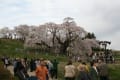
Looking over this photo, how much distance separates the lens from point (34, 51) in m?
115

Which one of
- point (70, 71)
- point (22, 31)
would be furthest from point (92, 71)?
point (22, 31)

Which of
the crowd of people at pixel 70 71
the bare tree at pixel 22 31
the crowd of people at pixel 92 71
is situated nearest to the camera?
the crowd of people at pixel 70 71

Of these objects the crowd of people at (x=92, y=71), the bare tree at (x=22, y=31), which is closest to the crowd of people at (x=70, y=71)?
the crowd of people at (x=92, y=71)

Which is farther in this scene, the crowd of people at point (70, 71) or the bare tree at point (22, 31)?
the bare tree at point (22, 31)

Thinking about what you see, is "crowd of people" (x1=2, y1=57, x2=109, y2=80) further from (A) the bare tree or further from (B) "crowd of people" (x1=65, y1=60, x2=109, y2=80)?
(A) the bare tree

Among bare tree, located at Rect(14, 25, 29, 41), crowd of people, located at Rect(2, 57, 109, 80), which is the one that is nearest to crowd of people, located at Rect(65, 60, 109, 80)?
crowd of people, located at Rect(2, 57, 109, 80)

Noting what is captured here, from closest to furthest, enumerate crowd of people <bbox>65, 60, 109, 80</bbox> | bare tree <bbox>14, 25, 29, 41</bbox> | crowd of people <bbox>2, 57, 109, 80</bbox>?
crowd of people <bbox>2, 57, 109, 80</bbox>, crowd of people <bbox>65, 60, 109, 80</bbox>, bare tree <bbox>14, 25, 29, 41</bbox>

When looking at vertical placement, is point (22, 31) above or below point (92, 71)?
above

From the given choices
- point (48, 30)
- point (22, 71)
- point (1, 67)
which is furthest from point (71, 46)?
point (1, 67)

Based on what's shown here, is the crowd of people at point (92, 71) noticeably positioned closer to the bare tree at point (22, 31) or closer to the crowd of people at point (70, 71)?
the crowd of people at point (70, 71)

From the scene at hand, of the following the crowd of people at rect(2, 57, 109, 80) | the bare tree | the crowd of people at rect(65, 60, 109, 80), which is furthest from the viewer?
the bare tree

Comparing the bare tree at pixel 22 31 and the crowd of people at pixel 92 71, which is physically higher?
the bare tree at pixel 22 31

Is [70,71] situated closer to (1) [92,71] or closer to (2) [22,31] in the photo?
(1) [92,71]

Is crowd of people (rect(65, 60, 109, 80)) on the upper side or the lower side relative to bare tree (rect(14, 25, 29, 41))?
lower
